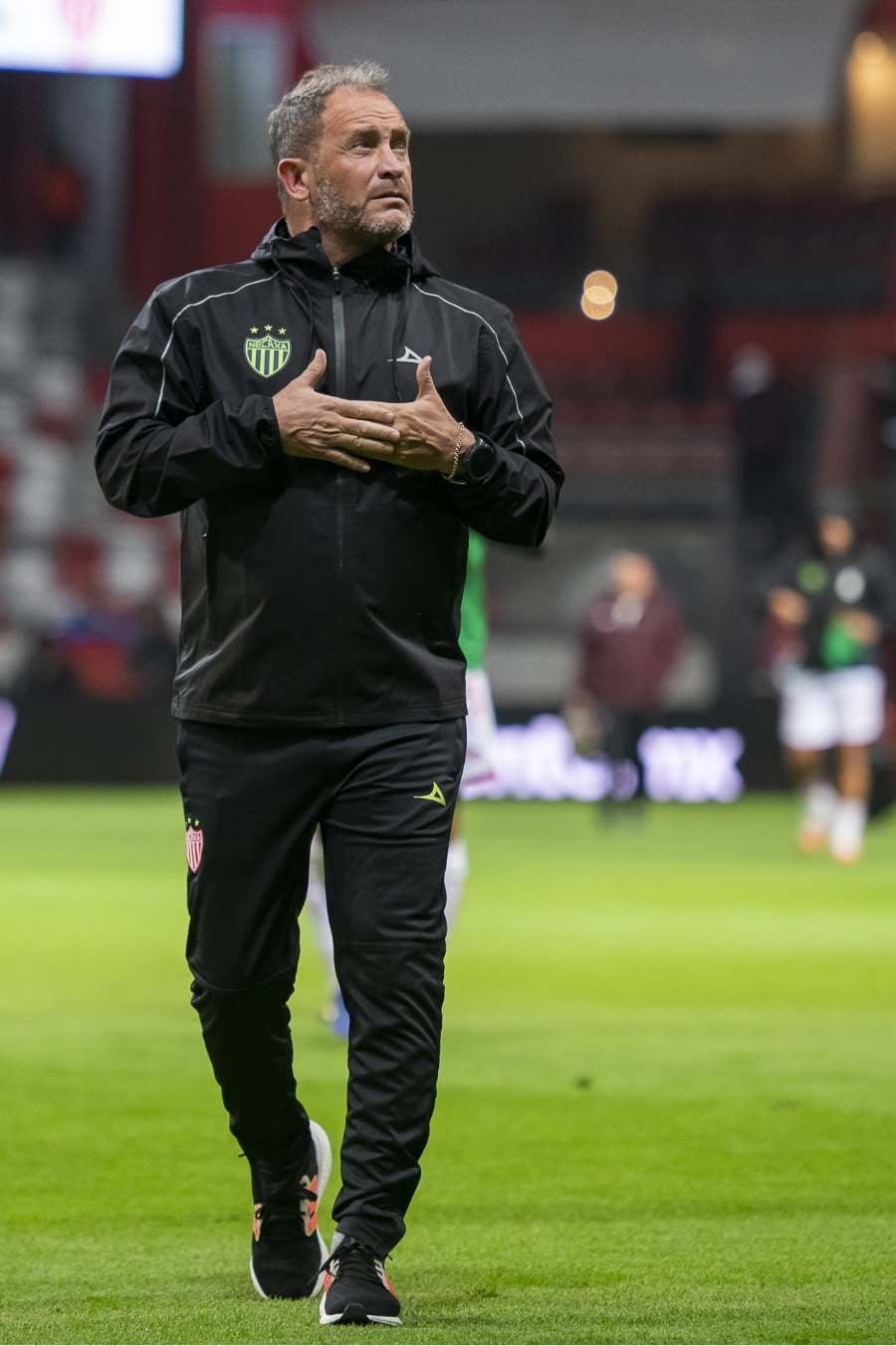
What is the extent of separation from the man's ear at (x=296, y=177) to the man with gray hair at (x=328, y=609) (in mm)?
38

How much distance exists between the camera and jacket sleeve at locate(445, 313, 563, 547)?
4.43 meters

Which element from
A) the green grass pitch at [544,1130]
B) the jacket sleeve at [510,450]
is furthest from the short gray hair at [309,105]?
the green grass pitch at [544,1130]

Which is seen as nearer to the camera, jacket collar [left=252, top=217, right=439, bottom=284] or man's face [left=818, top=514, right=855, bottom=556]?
jacket collar [left=252, top=217, right=439, bottom=284]

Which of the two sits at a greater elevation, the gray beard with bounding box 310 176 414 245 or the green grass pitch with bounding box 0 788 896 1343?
the gray beard with bounding box 310 176 414 245

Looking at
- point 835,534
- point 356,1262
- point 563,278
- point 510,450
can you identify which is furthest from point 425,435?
point 563,278

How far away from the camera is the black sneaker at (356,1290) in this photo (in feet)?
13.8

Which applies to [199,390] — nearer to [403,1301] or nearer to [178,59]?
A: [403,1301]

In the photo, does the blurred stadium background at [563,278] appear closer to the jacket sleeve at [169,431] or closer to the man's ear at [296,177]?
the man's ear at [296,177]

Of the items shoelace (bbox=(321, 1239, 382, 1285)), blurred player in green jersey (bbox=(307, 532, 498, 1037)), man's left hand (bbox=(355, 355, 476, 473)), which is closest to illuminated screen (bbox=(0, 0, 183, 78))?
blurred player in green jersey (bbox=(307, 532, 498, 1037))

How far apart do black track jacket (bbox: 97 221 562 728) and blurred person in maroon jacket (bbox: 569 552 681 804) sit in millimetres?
15308

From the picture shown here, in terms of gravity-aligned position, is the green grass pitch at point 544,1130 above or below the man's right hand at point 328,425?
below

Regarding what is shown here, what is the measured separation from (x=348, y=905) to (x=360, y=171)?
138 cm

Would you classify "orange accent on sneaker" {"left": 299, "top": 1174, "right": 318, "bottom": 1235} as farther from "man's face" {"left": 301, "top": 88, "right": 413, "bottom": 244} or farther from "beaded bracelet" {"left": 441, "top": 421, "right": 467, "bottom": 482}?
"man's face" {"left": 301, "top": 88, "right": 413, "bottom": 244}

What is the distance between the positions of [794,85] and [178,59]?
11.3 metres
